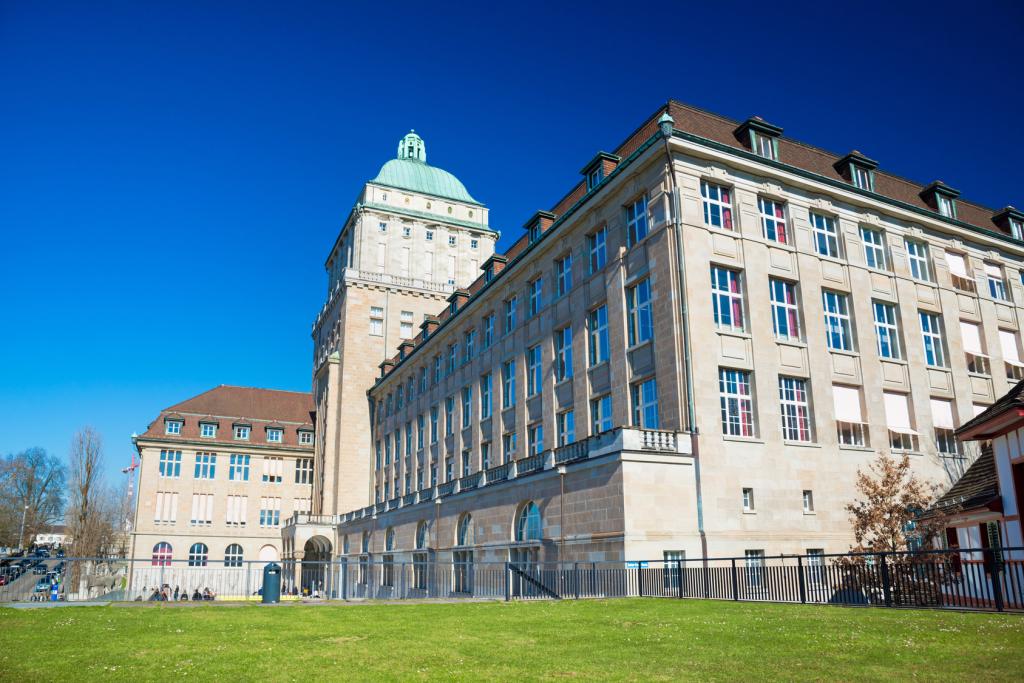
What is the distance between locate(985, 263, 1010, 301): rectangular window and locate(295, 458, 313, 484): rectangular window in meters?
59.9

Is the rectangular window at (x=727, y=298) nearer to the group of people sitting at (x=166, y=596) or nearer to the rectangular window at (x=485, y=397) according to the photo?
the rectangular window at (x=485, y=397)

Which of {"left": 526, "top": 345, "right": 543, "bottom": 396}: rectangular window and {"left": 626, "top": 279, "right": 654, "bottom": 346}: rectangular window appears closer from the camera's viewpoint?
{"left": 626, "top": 279, "right": 654, "bottom": 346}: rectangular window

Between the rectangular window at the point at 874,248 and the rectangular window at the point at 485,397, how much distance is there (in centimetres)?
2094

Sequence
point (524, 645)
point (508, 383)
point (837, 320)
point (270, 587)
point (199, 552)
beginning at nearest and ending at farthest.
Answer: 1. point (524, 645)
2. point (270, 587)
3. point (837, 320)
4. point (508, 383)
5. point (199, 552)

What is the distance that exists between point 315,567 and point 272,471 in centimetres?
1350

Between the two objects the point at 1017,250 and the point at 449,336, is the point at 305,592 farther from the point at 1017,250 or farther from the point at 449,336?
the point at 1017,250

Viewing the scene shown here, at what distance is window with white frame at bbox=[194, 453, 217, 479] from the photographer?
71438 mm

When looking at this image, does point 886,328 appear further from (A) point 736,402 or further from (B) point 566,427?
(B) point 566,427

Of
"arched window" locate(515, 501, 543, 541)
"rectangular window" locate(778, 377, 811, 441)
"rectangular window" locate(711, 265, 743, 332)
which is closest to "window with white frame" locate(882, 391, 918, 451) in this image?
"rectangular window" locate(778, 377, 811, 441)

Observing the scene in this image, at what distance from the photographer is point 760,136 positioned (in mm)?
32438

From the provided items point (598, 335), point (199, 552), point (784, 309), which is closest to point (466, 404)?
point (598, 335)

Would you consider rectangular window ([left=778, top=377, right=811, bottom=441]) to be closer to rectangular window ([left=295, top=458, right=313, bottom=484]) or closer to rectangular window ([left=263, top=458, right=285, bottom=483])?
rectangular window ([left=295, top=458, right=313, bottom=484])

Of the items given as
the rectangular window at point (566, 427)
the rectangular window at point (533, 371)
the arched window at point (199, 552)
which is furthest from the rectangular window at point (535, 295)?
the arched window at point (199, 552)

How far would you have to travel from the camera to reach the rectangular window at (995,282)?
38.4 m
